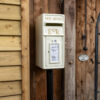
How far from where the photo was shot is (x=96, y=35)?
2602 mm

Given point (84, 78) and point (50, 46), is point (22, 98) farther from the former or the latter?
point (84, 78)

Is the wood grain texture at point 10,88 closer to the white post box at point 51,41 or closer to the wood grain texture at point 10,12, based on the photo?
the white post box at point 51,41

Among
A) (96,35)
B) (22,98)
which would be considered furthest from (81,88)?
(22,98)

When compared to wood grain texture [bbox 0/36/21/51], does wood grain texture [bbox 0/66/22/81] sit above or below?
below

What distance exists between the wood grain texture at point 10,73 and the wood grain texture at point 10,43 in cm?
22

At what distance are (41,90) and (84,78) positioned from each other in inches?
28.7

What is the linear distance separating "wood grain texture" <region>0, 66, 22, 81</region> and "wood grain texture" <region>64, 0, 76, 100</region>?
802 mm

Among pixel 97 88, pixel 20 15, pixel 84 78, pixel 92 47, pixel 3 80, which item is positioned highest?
pixel 20 15

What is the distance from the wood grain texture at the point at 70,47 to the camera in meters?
2.36

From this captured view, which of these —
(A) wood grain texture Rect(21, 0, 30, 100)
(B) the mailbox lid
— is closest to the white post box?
(B) the mailbox lid

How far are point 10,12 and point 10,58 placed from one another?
1.71 ft

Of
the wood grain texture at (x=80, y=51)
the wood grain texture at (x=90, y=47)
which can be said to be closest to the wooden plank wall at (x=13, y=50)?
the wood grain texture at (x=80, y=51)

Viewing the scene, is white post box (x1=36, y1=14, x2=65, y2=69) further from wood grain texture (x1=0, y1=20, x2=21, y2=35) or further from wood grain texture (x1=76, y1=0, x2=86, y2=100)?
wood grain texture (x1=76, y1=0, x2=86, y2=100)

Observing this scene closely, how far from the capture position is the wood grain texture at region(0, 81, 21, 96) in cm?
182
